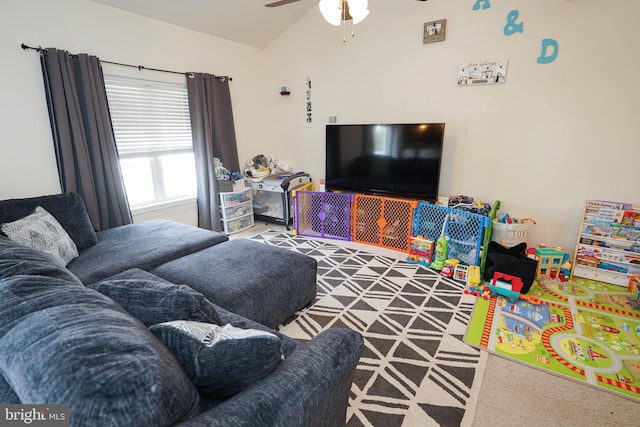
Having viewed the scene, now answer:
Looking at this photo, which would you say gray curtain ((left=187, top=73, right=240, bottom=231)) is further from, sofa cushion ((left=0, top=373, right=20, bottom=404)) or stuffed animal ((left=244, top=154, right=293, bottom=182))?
sofa cushion ((left=0, top=373, right=20, bottom=404))

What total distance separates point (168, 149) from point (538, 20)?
3.90 meters

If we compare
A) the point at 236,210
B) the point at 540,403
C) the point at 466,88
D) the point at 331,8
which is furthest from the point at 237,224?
the point at 540,403

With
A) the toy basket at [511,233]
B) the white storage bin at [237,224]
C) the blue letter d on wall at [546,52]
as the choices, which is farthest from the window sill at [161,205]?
the blue letter d on wall at [546,52]

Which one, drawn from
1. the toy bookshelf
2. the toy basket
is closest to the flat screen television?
the toy basket

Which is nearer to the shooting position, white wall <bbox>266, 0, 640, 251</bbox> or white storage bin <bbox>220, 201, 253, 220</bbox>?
white wall <bbox>266, 0, 640, 251</bbox>

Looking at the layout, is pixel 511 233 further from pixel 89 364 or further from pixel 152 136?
pixel 152 136

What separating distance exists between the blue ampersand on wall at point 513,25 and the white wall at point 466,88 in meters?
0.05

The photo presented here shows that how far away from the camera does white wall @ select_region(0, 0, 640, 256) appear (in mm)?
2498

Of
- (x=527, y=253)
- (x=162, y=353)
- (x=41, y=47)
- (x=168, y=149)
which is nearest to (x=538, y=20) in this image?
(x=527, y=253)

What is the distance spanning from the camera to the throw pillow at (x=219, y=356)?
34.0 inches

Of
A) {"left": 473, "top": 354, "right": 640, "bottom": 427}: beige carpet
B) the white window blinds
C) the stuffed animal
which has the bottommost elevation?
{"left": 473, "top": 354, "right": 640, "bottom": 427}: beige carpet

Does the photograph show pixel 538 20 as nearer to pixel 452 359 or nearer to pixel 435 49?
pixel 435 49

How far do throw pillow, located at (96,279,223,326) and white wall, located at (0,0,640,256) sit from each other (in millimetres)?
2332

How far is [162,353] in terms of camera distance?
0.78 meters
